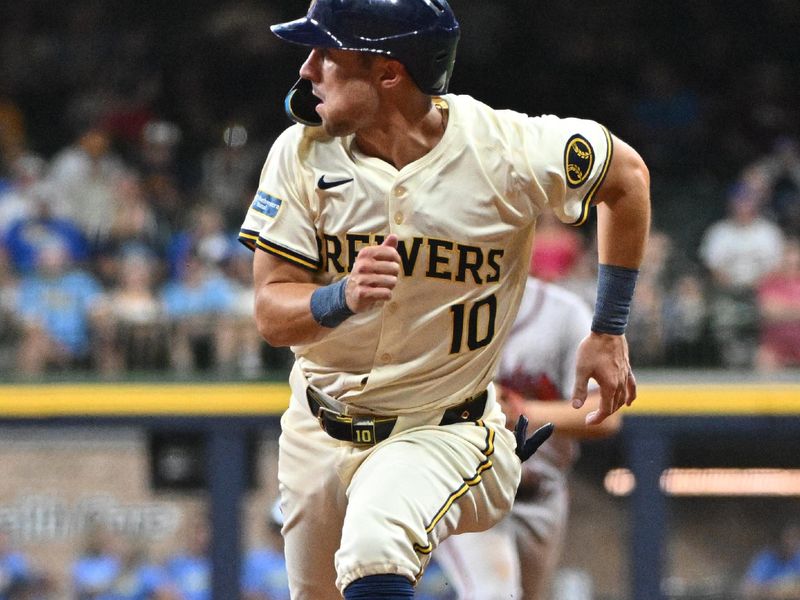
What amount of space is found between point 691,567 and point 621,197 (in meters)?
3.57

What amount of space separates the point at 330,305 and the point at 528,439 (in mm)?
690

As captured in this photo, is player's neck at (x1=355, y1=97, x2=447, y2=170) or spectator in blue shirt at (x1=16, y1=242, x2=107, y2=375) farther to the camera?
spectator in blue shirt at (x1=16, y1=242, x2=107, y2=375)

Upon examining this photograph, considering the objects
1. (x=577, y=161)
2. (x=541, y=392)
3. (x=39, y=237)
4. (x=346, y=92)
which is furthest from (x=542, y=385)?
(x=39, y=237)

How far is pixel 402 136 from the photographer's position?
Result: 3.07 m

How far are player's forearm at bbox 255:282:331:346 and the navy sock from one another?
0.52 m

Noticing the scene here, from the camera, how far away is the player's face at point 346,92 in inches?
116

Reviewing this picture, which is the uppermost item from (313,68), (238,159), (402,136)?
(313,68)

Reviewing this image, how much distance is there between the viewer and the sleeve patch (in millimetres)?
3051

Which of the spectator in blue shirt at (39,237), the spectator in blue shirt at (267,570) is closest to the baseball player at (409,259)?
the spectator in blue shirt at (267,570)

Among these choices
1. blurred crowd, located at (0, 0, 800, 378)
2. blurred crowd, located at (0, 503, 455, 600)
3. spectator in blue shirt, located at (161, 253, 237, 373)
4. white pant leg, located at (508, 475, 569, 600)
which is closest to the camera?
white pant leg, located at (508, 475, 569, 600)

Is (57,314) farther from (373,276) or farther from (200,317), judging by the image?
(373,276)

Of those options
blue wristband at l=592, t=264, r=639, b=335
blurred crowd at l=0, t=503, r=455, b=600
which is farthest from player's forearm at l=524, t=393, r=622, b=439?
blurred crowd at l=0, t=503, r=455, b=600

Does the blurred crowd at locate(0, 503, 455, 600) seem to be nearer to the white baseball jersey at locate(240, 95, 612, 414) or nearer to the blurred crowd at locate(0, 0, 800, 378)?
the blurred crowd at locate(0, 0, 800, 378)

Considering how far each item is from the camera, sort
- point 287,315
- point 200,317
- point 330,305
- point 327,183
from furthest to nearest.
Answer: point 200,317 < point 327,183 < point 287,315 < point 330,305
